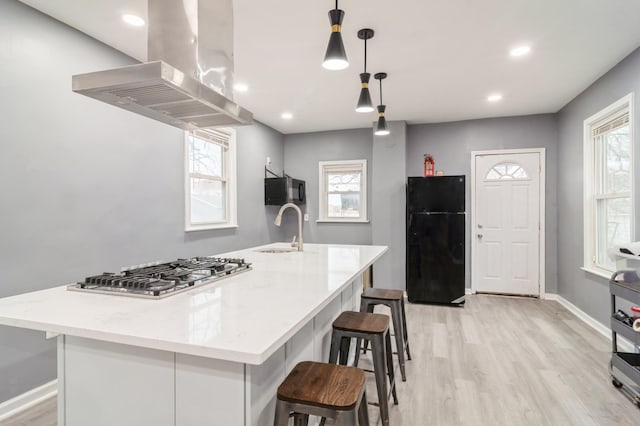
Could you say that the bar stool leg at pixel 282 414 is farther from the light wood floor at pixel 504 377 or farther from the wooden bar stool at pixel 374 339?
the light wood floor at pixel 504 377

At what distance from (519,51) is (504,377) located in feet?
8.82

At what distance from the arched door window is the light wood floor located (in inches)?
77.6

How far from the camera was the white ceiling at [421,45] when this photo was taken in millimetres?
2285

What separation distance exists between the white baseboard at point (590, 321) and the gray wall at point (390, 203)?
6.78 feet

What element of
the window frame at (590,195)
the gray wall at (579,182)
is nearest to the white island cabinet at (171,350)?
the gray wall at (579,182)

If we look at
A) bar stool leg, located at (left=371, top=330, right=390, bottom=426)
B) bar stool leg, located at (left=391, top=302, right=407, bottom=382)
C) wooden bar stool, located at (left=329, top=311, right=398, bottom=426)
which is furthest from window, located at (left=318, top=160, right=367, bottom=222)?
bar stool leg, located at (left=371, top=330, right=390, bottom=426)

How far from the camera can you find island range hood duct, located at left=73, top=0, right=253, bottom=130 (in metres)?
1.35

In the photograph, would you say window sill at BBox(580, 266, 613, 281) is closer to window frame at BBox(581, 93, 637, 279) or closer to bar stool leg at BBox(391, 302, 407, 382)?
window frame at BBox(581, 93, 637, 279)

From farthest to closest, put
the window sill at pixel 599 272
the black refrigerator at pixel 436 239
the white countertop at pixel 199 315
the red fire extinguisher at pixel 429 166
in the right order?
the red fire extinguisher at pixel 429 166 → the black refrigerator at pixel 436 239 → the window sill at pixel 599 272 → the white countertop at pixel 199 315

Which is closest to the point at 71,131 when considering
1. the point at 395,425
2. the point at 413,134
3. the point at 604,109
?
the point at 395,425

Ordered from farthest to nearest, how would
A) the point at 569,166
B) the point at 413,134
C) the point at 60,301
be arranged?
the point at 413,134 → the point at 569,166 → the point at 60,301

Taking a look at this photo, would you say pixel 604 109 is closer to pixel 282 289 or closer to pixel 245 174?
pixel 282 289

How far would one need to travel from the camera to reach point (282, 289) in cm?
149

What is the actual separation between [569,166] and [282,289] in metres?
4.50
